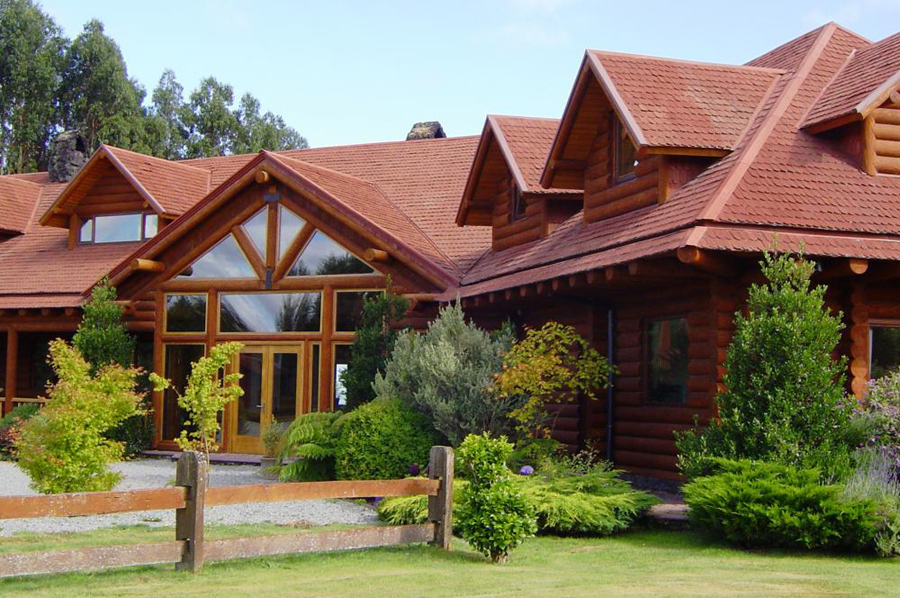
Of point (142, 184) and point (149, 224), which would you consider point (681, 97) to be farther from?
point (149, 224)

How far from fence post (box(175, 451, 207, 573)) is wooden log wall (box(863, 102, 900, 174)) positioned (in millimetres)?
9697

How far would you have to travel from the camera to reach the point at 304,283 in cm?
2242

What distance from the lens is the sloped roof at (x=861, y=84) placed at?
48.7ft

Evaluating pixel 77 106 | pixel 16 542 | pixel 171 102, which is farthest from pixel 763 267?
pixel 171 102

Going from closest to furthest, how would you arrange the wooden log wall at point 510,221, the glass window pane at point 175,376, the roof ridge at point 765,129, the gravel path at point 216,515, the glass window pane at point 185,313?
the gravel path at point 216,515 < the roof ridge at point 765,129 < the wooden log wall at point 510,221 < the glass window pane at point 185,313 < the glass window pane at point 175,376

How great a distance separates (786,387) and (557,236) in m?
7.28

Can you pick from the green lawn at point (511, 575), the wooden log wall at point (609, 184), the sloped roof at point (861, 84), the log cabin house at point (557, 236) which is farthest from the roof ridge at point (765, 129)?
the green lawn at point (511, 575)

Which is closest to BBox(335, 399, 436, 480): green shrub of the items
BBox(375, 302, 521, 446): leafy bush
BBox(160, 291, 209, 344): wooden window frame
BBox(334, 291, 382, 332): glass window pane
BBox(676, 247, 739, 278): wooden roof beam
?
BBox(375, 302, 521, 446): leafy bush

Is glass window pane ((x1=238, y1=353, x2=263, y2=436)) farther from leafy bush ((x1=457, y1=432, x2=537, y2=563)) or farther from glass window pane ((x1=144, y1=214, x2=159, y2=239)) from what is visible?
leafy bush ((x1=457, y1=432, x2=537, y2=563))

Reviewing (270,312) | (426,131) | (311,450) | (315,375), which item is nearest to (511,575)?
(311,450)

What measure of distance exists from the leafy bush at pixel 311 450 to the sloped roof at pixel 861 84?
8121 millimetres

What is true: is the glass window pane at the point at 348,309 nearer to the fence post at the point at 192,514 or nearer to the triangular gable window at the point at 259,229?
the triangular gable window at the point at 259,229

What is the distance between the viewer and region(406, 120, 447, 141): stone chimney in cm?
3224

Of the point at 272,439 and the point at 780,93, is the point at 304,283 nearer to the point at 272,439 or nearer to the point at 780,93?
the point at 272,439
